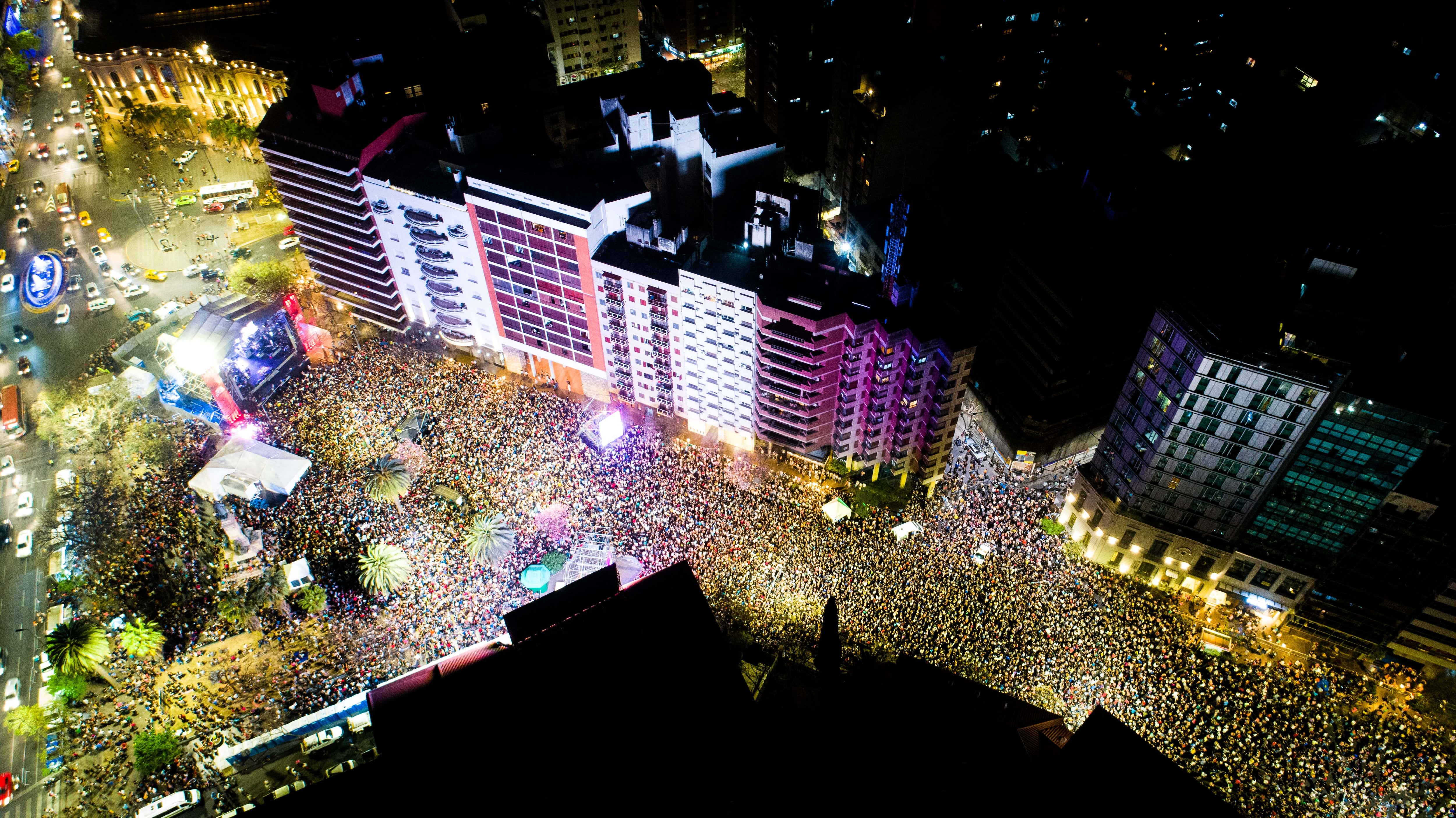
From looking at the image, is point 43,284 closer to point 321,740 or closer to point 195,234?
point 195,234

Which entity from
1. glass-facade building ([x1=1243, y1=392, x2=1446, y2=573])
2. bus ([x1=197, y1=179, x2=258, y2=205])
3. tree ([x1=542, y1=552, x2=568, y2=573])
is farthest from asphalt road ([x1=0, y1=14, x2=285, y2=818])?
glass-facade building ([x1=1243, y1=392, x2=1446, y2=573])

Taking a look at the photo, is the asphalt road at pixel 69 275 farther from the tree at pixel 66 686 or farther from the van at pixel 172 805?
the van at pixel 172 805

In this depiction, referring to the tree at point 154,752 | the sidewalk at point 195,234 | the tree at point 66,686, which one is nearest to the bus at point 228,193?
the sidewalk at point 195,234

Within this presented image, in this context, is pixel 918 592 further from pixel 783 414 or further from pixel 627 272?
pixel 627 272

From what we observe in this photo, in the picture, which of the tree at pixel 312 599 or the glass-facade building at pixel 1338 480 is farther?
the tree at pixel 312 599

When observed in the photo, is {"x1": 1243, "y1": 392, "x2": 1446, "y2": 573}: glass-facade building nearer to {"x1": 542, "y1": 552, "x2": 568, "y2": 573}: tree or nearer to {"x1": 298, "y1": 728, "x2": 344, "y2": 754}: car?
{"x1": 542, "y1": 552, "x2": 568, "y2": 573}: tree

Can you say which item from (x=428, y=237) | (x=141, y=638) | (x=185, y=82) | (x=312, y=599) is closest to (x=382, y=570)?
(x=312, y=599)
